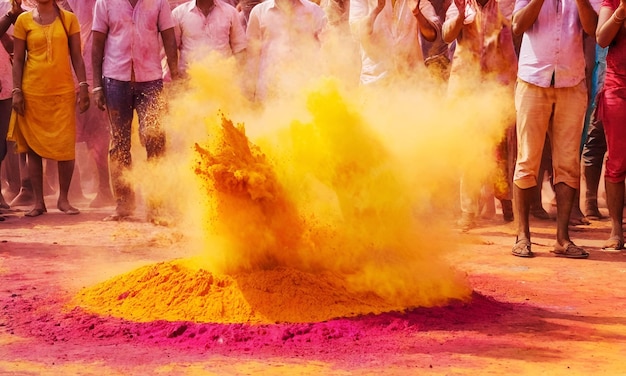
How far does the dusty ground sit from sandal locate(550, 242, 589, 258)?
531mm

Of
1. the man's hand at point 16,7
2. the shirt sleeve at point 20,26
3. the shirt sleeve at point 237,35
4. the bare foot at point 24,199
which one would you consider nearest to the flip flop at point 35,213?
the bare foot at point 24,199

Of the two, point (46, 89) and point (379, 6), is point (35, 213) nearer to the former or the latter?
point (46, 89)

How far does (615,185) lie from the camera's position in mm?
8117

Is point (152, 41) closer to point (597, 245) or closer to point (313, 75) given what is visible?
point (313, 75)

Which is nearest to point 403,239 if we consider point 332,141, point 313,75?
point 332,141

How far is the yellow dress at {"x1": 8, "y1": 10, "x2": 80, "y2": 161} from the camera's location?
10.5m

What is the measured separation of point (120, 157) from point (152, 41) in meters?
1.30

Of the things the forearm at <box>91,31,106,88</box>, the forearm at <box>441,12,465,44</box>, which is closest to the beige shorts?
the forearm at <box>441,12,465,44</box>

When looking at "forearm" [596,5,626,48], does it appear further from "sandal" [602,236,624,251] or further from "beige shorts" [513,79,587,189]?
"sandal" [602,236,624,251]

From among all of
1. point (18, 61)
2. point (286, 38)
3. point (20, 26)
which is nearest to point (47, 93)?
point (18, 61)

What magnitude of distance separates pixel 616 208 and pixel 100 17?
559cm

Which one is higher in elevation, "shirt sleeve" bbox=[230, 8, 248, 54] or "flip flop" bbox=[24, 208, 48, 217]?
"shirt sleeve" bbox=[230, 8, 248, 54]

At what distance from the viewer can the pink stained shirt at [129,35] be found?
9812mm

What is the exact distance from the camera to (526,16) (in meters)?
7.59
